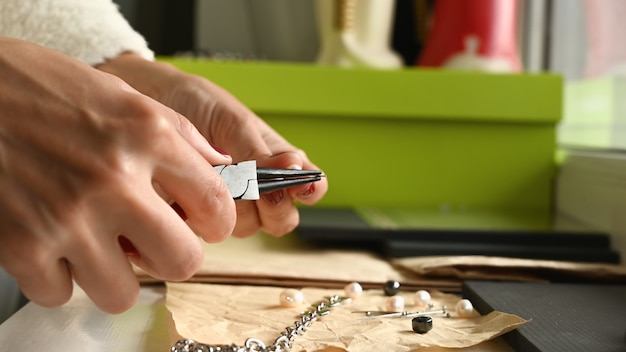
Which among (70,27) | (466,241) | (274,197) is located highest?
(70,27)

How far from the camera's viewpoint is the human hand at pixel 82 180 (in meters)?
0.33

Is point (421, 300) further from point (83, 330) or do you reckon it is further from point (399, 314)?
point (83, 330)

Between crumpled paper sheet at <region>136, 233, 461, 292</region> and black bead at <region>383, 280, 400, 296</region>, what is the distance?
3 cm

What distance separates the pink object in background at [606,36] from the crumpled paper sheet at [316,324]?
621 millimetres

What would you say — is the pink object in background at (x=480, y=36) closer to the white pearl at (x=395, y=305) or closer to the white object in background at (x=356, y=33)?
the white object in background at (x=356, y=33)

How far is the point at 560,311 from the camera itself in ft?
1.76

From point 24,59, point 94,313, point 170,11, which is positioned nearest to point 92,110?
point 24,59

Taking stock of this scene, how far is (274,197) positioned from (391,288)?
4.8 inches

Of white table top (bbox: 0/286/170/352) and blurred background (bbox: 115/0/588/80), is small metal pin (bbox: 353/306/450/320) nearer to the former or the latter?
white table top (bbox: 0/286/170/352)

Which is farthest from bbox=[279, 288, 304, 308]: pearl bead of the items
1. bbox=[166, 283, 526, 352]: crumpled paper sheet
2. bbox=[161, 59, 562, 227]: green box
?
bbox=[161, 59, 562, 227]: green box

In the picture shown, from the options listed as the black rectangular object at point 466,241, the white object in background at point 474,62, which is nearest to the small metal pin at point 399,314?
the black rectangular object at point 466,241

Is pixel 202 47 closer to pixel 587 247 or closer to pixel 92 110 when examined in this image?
pixel 587 247

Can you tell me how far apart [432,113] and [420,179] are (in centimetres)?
11

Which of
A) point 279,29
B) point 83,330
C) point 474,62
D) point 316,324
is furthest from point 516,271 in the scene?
point 279,29
